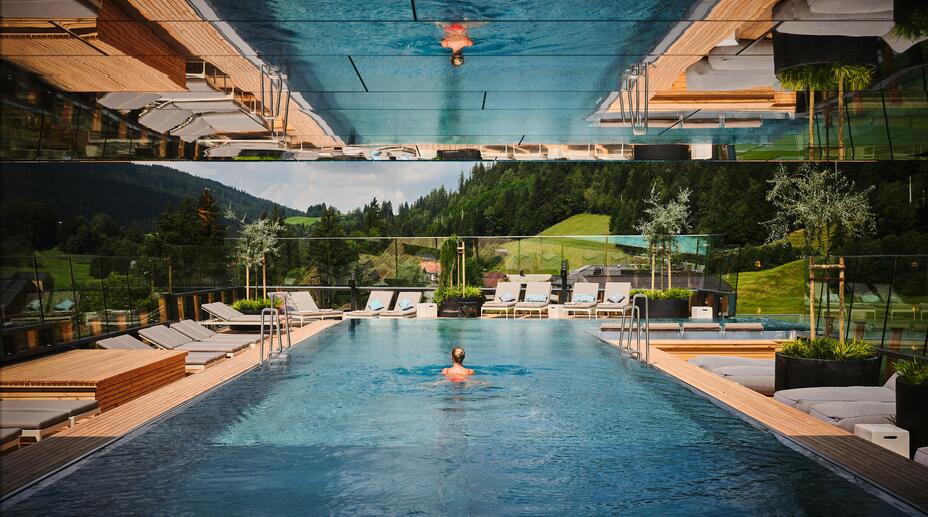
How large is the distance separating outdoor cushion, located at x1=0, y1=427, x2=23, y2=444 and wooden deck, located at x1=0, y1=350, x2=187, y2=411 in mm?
1106

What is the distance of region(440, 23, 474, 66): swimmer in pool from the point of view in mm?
5949

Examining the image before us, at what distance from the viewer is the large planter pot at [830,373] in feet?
23.1

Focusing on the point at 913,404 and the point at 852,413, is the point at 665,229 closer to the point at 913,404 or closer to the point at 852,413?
the point at 852,413

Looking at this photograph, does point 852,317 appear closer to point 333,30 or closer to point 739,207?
point 333,30

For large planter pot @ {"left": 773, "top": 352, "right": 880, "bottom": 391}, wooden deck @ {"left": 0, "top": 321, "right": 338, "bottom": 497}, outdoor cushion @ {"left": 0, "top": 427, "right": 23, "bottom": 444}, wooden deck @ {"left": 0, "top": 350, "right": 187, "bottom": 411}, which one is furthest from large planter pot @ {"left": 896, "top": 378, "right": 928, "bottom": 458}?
wooden deck @ {"left": 0, "top": 350, "right": 187, "bottom": 411}

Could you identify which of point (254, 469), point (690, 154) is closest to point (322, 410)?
point (254, 469)

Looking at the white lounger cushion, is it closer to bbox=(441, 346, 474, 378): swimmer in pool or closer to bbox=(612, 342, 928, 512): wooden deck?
bbox=(612, 342, 928, 512): wooden deck

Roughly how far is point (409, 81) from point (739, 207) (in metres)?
30.0

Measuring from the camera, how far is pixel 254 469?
4.98 m

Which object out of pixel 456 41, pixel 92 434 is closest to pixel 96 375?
pixel 92 434

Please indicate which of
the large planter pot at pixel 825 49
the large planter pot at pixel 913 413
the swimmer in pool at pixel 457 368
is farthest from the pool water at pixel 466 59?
the large planter pot at pixel 913 413

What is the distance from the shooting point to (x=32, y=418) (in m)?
5.32

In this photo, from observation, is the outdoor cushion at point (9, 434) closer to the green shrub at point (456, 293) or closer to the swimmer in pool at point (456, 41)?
the swimmer in pool at point (456, 41)

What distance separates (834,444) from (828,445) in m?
0.04
